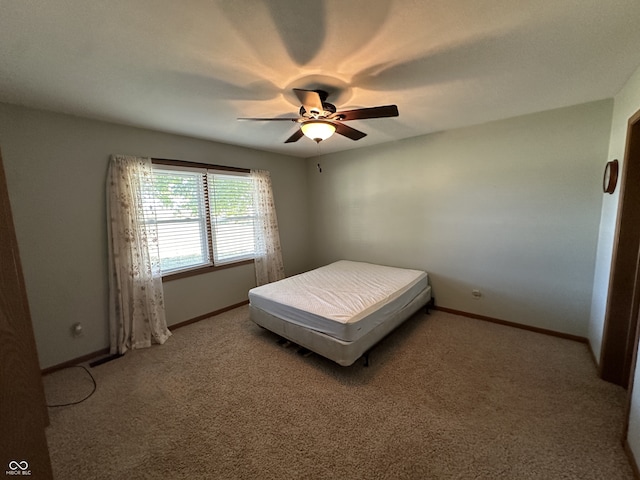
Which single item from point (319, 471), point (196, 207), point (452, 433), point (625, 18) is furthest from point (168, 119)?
point (452, 433)

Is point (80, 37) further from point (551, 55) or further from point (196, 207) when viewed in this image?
point (551, 55)

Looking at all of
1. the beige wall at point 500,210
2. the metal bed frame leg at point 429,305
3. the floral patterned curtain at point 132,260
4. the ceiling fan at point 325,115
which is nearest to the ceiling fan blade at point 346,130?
the ceiling fan at point 325,115

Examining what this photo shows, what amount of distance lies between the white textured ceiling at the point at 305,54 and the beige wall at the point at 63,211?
0.73 feet

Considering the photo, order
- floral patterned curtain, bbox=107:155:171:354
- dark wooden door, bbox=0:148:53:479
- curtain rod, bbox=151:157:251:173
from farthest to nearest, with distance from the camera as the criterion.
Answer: curtain rod, bbox=151:157:251:173 < floral patterned curtain, bbox=107:155:171:354 < dark wooden door, bbox=0:148:53:479

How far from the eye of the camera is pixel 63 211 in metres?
2.41

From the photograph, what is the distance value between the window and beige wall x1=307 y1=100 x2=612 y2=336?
1.90 m

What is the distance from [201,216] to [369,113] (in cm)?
259

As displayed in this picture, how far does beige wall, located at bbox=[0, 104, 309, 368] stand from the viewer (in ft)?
7.23

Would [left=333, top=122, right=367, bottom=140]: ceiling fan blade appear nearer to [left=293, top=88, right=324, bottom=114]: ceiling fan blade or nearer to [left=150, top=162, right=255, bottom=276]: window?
[left=293, top=88, right=324, bottom=114]: ceiling fan blade

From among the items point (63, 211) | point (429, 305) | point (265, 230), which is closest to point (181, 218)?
point (63, 211)

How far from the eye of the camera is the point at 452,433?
1647 millimetres

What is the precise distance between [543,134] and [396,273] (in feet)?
7.17

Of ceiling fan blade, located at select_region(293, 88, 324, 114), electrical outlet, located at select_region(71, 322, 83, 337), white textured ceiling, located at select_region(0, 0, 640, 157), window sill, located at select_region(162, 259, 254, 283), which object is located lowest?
electrical outlet, located at select_region(71, 322, 83, 337)

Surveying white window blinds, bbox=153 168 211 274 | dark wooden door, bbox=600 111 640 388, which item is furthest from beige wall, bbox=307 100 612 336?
white window blinds, bbox=153 168 211 274
